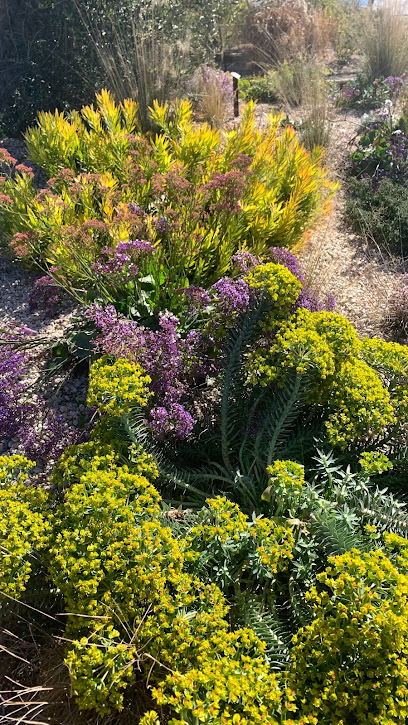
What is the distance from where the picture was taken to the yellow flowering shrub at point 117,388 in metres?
1.88

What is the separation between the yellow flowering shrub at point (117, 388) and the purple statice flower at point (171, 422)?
0.11 m

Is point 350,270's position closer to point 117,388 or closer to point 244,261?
point 244,261

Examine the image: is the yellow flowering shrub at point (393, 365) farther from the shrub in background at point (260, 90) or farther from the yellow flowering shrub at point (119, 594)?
the shrub in background at point (260, 90)

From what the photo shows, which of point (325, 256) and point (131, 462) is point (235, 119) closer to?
point (325, 256)

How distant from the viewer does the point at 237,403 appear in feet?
7.57

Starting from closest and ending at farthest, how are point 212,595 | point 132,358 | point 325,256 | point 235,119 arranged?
point 212,595 < point 132,358 < point 325,256 < point 235,119

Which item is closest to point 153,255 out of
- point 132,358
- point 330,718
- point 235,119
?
point 132,358

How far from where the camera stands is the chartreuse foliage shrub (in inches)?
110

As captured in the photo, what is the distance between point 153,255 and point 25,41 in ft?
13.4

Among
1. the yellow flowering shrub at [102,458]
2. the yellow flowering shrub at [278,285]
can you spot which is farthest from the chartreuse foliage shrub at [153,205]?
the yellow flowering shrub at [102,458]

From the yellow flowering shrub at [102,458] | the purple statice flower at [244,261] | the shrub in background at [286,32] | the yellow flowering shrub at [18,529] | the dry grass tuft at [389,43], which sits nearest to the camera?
the yellow flowering shrub at [18,529]

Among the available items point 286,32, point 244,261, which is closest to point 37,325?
point 244,261

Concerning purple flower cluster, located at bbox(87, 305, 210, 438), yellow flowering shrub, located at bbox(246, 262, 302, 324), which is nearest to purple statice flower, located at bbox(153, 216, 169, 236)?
purple flower cluster, located at bbox(87, 305, 210, 438)

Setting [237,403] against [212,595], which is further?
[237,403]
